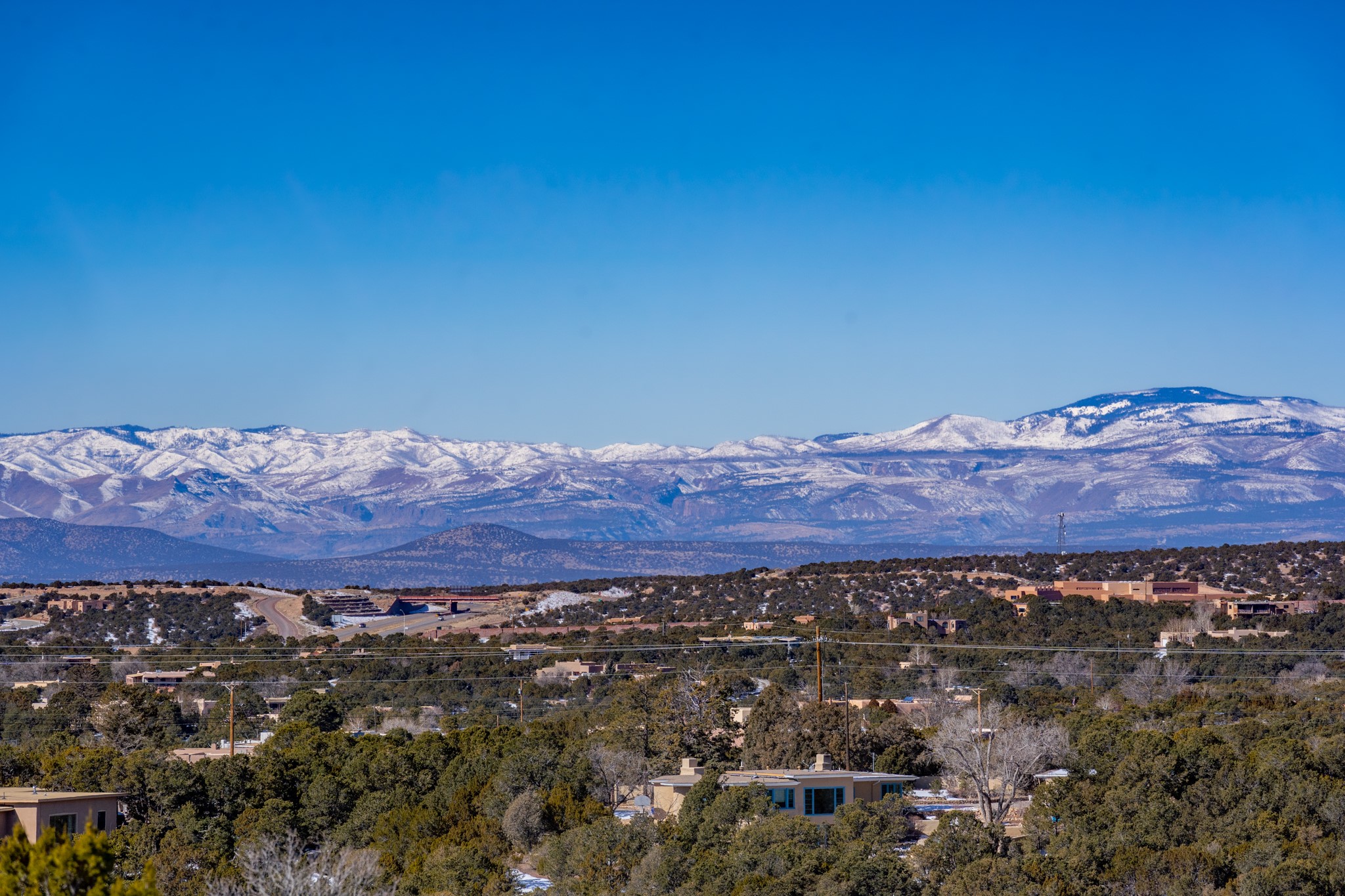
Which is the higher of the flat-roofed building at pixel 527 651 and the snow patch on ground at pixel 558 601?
the snow patch on ground at pixel 558 601

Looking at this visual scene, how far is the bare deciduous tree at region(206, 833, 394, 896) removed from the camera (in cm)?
3002

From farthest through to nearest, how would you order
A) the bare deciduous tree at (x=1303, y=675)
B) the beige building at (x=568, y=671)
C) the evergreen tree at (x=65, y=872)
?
the beige building at (x=568, y=671) < the bare deciduous tree at (x=1303, y=675) < the evergreen tree at (x=65, y=872)

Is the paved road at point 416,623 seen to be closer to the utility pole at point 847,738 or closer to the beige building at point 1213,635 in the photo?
the beige building at point 1213,635

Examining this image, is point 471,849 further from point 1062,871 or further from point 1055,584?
point 1055,584

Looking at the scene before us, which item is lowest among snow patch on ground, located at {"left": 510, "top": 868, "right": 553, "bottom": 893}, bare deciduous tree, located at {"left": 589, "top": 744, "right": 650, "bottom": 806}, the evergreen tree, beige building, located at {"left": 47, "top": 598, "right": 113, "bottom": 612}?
snow patch on ground, located at {"left": 510, "top": 868, "right": 553, "bottom": 893}

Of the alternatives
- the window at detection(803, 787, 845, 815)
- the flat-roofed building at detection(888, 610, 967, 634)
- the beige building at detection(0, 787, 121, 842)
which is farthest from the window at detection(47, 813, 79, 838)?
the flat-roofed building at detection(888, 610, 967, 634)

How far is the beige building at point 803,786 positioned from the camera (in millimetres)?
47250

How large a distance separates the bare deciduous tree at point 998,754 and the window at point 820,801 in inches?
153

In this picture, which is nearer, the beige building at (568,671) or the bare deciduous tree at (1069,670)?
the bare deciduous tree at (1069,670)

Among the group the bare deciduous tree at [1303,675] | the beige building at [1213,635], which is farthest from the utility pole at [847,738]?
the beige building at [1213,635]

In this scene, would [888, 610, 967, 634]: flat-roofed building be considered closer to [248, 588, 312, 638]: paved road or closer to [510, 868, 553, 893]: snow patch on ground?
[248, 588, 312, 638]: paved road

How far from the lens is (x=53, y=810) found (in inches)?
1645

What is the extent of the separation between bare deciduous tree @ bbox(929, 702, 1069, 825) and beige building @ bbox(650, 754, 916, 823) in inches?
72.0

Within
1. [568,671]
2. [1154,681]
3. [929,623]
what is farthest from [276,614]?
[1154,681]
